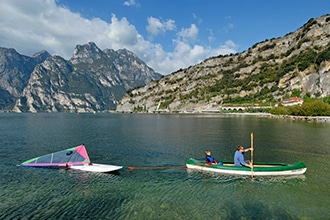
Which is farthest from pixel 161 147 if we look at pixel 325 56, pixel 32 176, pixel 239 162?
pixel 325 56

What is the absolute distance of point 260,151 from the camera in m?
41.7

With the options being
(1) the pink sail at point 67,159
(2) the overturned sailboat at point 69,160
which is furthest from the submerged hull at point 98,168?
(1) the pink sail at point 67,159

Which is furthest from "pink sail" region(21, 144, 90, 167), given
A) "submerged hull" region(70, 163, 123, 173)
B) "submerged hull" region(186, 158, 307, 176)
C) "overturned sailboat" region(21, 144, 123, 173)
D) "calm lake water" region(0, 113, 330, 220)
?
"submerged hull" region(186, 158, 307, 176)

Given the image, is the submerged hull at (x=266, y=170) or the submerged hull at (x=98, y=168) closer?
the submerged hull at (x=266, y=170)

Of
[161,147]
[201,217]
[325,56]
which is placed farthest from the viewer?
[325,56]

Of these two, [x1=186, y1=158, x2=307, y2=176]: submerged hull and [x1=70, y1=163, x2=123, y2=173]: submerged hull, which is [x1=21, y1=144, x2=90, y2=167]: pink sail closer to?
[x1=70, y1=163, x2=123, y2=173]: submerged hull

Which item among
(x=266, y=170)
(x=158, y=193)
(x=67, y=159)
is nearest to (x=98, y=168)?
(x=67, y=159)

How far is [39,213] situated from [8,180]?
1058 centimetres

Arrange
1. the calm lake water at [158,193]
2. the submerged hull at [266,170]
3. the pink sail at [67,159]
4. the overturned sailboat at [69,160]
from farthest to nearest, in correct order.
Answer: the pink sail at [67,159]
the overturned sailboat at [69,160]
the submerged hull at [266,170]
the calm lake water at [158,193]

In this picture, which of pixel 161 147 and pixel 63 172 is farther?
pixel 161 147

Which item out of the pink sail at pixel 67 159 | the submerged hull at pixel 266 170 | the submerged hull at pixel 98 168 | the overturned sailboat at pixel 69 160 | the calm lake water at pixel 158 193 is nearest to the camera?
the calm lake water at pixel 158 193

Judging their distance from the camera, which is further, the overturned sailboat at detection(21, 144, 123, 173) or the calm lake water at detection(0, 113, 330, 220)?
the overturned sailboat at detection(21, 144, 123, 173)

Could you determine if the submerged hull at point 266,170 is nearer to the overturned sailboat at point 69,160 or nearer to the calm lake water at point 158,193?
the calm lake water at point 158,193

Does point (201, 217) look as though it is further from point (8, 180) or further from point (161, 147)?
point (161, 147)
